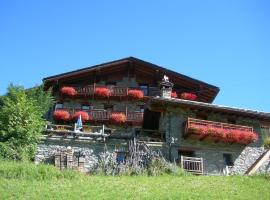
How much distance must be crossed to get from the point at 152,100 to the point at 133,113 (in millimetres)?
6604

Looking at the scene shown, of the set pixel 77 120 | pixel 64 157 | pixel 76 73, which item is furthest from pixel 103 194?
pixel 76 73

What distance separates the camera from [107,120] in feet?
116

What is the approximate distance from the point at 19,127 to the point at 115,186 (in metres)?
8.54

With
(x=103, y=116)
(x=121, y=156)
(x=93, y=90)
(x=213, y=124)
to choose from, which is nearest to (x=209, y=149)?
(x=213, y=124)

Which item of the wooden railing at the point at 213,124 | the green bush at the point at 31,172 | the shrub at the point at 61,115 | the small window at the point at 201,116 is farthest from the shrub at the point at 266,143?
the shrub at the point at 61,115

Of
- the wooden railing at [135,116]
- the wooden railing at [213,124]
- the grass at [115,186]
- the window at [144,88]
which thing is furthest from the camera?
the window at [144,88]

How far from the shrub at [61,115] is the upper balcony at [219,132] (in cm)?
1071

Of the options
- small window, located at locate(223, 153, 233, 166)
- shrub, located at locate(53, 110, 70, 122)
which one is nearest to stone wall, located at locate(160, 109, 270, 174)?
small window, located at locate(223, 153, 233, 166)

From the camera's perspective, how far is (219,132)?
93.5 ft

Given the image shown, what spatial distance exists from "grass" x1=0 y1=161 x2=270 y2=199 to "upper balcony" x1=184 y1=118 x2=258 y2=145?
4.41 meters

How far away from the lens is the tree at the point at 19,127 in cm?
2567

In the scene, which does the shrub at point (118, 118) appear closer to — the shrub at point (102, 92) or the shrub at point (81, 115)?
the shrub at point (81, 115)

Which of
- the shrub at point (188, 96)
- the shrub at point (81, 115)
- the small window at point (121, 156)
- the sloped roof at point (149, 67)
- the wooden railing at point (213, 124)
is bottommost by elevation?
the small window at point (121, 156)

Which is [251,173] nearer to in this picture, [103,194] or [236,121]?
[236,121]
